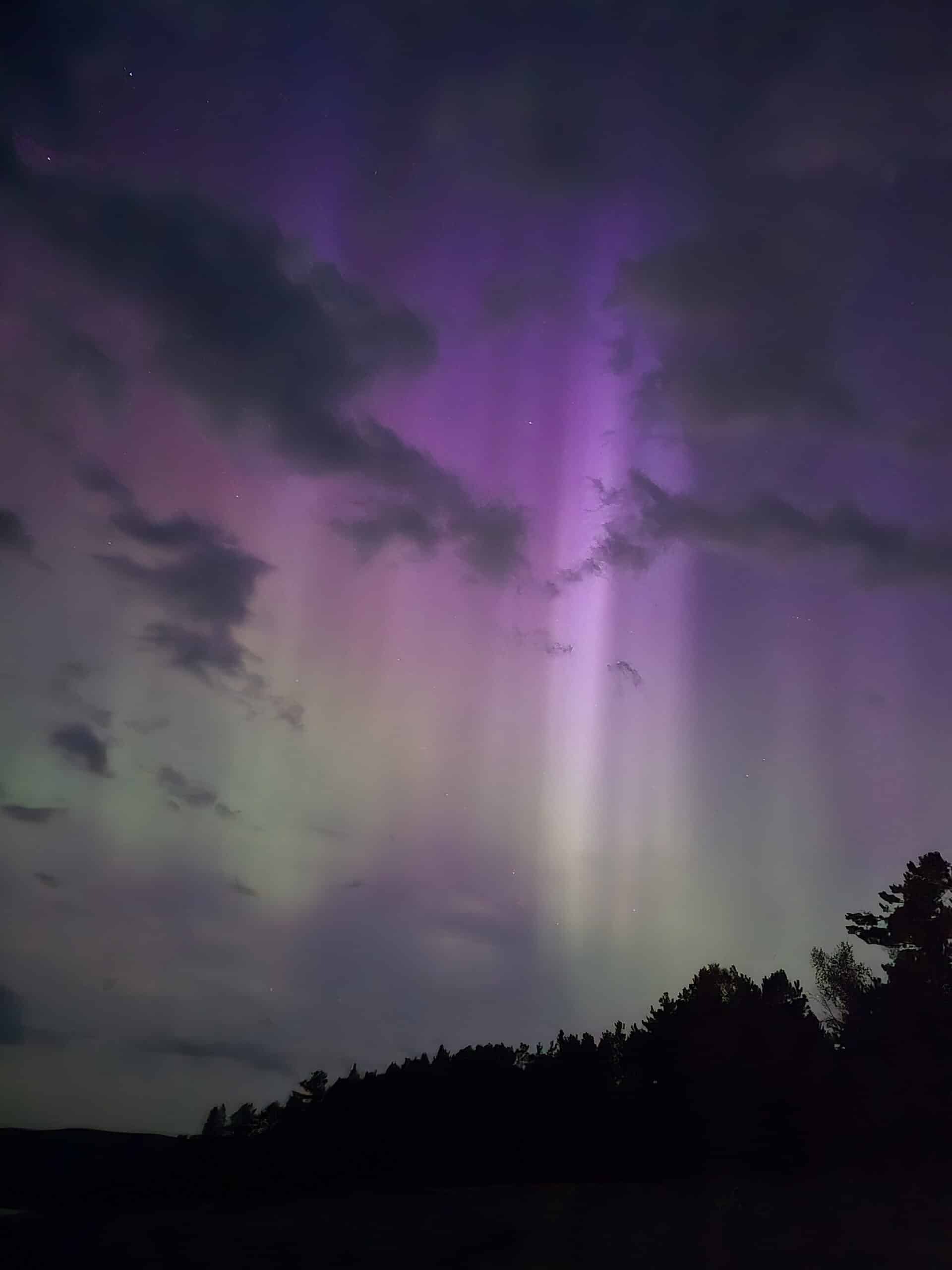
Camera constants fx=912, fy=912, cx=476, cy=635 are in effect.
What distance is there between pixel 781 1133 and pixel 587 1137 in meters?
9.46

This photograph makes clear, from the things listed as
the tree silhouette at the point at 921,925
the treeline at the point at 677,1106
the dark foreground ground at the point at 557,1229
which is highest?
the tree silhouette at the point at 921,925

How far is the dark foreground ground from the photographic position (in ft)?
97.5

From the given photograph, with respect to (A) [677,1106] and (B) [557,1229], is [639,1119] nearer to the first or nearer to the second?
(A) [677,1106]

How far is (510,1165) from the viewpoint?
45.3 m

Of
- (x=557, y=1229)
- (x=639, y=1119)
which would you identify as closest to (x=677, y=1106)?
(x=639, y=1119)

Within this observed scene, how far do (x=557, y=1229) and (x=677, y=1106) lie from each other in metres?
14.8

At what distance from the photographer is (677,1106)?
45469 millimetres

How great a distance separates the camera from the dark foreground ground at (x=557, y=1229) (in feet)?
97.5

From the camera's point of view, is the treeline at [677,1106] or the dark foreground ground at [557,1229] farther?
the treeline at [677,1106]

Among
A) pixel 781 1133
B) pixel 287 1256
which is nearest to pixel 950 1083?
pixel 781 1133

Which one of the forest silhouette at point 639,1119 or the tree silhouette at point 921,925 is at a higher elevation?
the tree silhouette at point 921,925

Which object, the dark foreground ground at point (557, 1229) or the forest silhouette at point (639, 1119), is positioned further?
the forest silhouette at point (639, 1119)

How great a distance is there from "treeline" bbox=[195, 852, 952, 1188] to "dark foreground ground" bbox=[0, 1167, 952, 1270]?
2999 mm

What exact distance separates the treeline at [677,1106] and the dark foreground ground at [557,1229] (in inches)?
118
